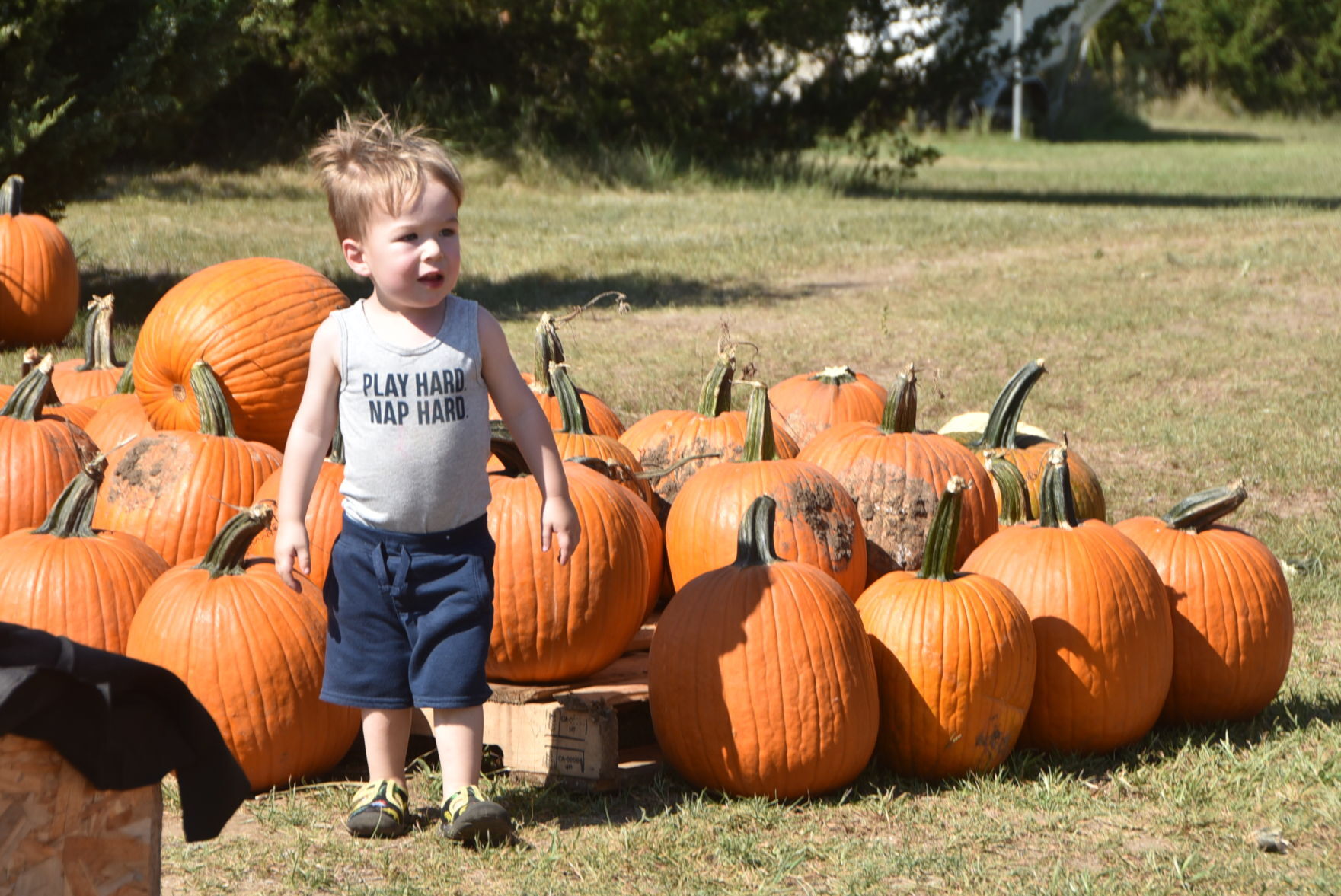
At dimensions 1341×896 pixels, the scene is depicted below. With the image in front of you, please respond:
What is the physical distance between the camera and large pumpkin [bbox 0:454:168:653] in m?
3.33

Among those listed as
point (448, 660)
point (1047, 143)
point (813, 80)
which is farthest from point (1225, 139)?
point (448, 660)

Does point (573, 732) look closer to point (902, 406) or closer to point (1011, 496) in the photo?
point (1011, 496)

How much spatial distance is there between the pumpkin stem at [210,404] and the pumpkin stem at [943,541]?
199 centimetres

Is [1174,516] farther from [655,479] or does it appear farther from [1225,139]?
[1225,139]

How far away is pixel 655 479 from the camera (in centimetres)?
435

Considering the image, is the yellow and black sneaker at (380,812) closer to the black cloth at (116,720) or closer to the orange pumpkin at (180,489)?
the black cloth at (116,720)

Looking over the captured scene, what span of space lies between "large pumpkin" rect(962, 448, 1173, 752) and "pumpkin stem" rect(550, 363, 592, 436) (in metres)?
1.29

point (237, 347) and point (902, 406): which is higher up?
point (237, 347)

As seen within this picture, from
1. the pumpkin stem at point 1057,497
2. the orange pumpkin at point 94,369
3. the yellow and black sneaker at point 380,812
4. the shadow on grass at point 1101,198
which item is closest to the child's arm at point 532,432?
the yellow and black sneaker at point 380,812

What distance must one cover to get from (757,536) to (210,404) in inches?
67.9

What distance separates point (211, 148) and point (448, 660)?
58.0 ft

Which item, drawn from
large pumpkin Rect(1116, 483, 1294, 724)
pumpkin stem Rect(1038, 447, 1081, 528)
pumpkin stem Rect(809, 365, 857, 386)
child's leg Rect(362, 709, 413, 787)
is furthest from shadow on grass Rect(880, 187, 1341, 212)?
child's leg Rect(362, 709, 413, 787)

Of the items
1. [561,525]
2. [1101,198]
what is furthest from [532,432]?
[1101,198]

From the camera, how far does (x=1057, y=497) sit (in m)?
3.62
